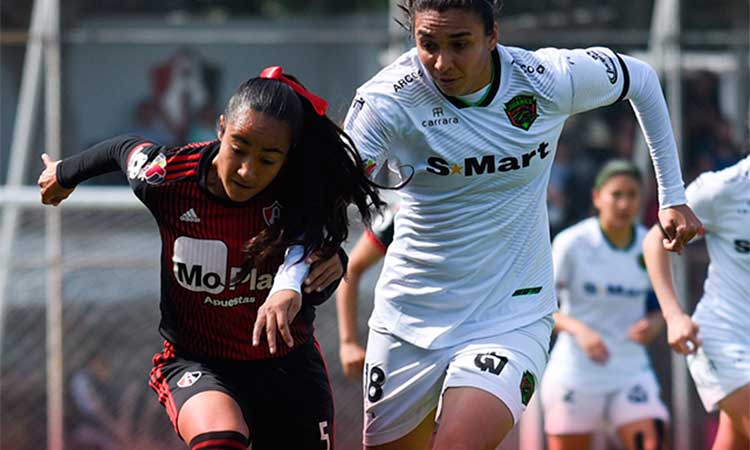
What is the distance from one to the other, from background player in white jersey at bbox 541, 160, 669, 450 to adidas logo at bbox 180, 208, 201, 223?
3414 millimetres

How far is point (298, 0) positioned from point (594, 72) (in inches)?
306

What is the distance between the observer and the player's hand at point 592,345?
698 cm

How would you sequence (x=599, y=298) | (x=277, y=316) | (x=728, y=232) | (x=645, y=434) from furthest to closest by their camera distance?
(x=599, y=298) < (x=645, y=434) < (x=728, y=232) < (x=277, y=316)

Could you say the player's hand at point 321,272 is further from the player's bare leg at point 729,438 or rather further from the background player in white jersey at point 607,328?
the background player in white jersey at point 607,328

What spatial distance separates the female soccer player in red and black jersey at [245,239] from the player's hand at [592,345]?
2.85 meters

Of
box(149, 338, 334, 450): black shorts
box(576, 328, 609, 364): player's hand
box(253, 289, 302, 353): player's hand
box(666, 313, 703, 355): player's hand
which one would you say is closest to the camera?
box(253, 289, 302, 353): player's hand

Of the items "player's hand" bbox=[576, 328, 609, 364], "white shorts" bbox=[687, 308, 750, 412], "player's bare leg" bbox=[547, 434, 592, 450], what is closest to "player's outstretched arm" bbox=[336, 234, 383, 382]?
"white shorts" bbox=[687, 308, 750, 412]

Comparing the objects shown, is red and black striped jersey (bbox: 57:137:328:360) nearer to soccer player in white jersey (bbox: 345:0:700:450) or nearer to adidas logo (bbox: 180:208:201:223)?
adidas logo (bbox: 180:208:201:223)

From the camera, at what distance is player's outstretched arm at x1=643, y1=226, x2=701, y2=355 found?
532 cm

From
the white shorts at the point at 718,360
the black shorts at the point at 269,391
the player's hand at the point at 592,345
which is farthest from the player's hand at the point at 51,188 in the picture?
the player's hand at the point at 592,345

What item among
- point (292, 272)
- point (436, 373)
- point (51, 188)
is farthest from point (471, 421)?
point (51, 188)

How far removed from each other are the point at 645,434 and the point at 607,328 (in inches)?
27.9

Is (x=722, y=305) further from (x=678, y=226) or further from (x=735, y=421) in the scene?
(x=678, y=226)

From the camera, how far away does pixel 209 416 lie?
13.3 feet
